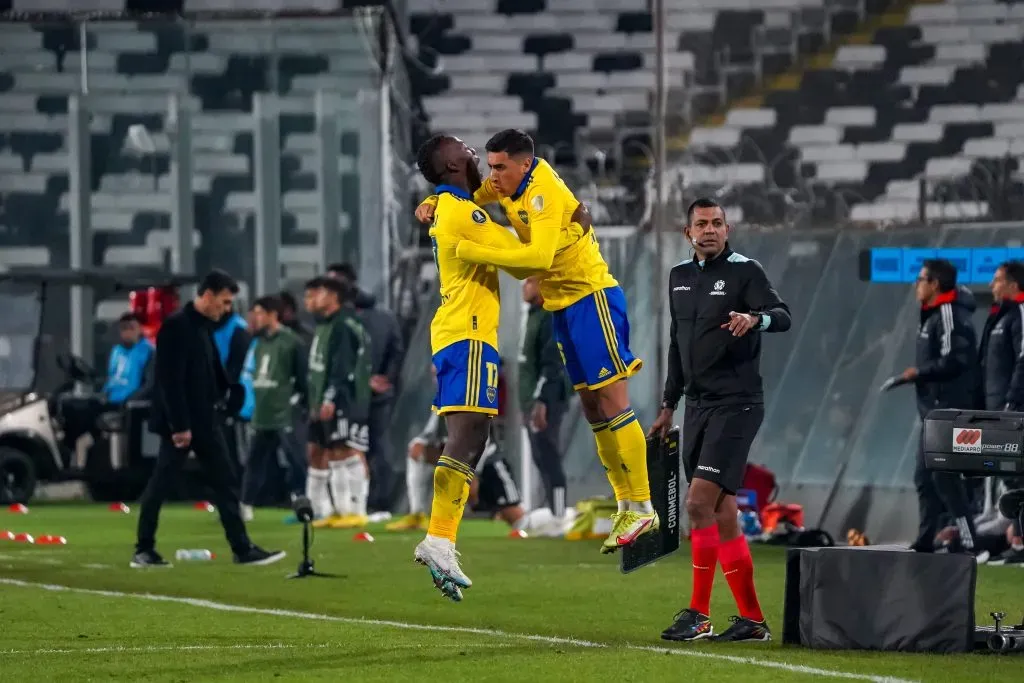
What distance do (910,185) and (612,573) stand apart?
555 cm

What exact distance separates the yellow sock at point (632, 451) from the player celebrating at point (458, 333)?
594 mm

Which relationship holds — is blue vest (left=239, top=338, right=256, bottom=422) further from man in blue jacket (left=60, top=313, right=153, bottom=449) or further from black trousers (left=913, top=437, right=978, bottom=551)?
black trousers (left=913, top=437, right=978, bottom=551)

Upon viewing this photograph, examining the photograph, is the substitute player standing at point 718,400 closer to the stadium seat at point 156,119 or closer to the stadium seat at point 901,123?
the stadium seat at point 901,123

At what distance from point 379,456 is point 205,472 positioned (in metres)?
5.07

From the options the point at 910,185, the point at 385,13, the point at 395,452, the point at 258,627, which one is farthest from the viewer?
the point at 385,13

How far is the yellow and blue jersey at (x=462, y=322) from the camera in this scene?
330 inches

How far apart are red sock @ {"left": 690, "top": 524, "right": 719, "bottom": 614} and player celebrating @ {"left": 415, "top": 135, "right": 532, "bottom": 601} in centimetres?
106

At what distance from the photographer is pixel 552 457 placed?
51.8 feet

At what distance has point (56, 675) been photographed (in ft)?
24.3

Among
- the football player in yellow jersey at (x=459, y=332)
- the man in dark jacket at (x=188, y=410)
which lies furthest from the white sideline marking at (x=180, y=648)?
the man in dark jacket at (x=188, y=410)

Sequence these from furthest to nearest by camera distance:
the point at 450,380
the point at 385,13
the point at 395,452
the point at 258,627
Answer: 1. the point at 385,13
2. the point at 395,452
3. the point at 258,627
4. the point at 450,380

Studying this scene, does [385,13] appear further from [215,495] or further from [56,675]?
[56,675]

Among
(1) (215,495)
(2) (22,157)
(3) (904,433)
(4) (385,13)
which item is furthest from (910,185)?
(2) (22,157)

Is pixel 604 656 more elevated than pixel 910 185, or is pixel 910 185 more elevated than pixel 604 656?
pixel 910 185
